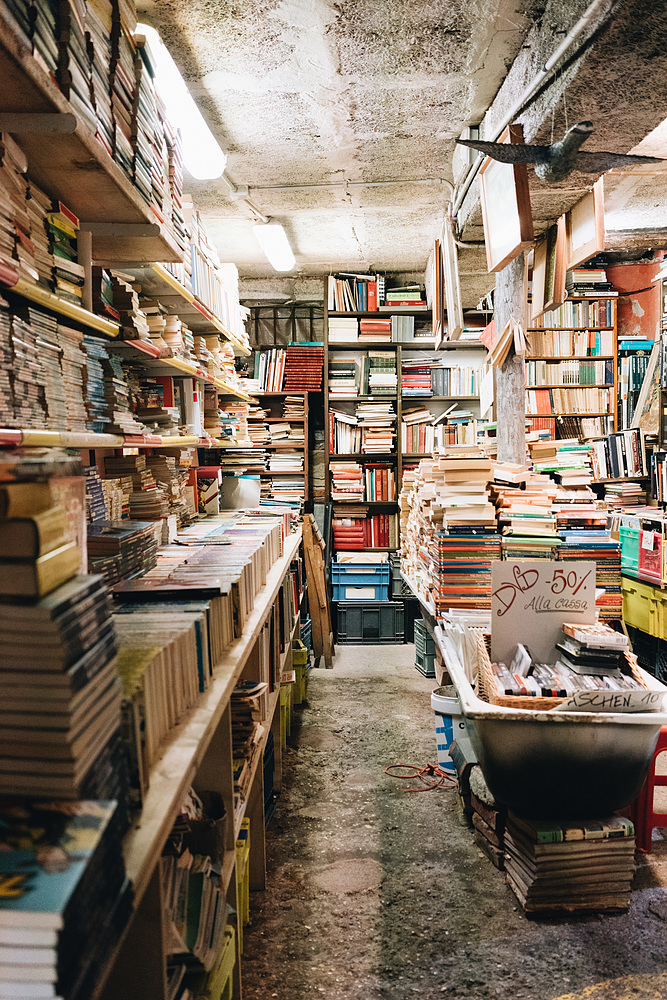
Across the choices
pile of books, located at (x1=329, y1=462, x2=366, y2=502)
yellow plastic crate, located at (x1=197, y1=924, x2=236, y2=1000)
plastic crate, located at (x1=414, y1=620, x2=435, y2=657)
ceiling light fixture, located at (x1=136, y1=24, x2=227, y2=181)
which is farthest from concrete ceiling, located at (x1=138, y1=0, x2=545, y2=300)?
yellow plastic crate, located at (x1=197, y1=924, x2=236, y2=1000)

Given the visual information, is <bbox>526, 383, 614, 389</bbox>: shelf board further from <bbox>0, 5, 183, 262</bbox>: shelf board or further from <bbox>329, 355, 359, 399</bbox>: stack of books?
<bbox>0, 5, 183, 262</bbox>: shelf board

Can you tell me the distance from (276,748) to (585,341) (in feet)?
15.4

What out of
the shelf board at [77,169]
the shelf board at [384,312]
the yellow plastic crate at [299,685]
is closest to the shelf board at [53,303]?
the shelf board at [77,169]

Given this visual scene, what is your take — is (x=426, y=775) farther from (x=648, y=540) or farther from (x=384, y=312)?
(x=384, y=312)

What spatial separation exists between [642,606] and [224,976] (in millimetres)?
3935

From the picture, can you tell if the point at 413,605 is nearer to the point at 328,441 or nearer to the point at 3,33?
the point at 328,441

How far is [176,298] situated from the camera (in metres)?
3.16

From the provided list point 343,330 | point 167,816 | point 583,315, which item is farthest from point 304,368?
point 167,816

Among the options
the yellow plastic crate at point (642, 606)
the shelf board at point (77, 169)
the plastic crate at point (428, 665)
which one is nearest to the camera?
the shelf board at point (77, 169)

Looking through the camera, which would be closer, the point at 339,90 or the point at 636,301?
the point at 339,90

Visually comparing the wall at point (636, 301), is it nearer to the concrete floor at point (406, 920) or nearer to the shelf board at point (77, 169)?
the concrete floor at point (406, 920)

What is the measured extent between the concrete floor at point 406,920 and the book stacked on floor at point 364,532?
3084mm

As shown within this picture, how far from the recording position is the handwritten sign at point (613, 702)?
2.00m

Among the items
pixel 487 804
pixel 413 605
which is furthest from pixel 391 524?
pixel 487 804
